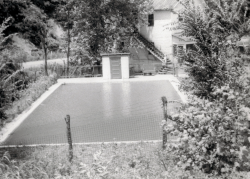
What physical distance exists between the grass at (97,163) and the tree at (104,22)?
64.1ft

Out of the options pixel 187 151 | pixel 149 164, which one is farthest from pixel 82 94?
pixel 187 151

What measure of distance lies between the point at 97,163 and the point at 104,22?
85.3ft

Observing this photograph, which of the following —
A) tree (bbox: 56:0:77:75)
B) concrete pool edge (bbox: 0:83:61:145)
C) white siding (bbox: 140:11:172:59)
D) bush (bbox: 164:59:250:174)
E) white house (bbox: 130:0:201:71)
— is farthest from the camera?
white siding (bbox: 140:11:172:59)

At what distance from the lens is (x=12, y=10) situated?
33812 millimetres

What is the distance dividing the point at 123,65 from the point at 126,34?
4753 mm

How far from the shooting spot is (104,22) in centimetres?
3130

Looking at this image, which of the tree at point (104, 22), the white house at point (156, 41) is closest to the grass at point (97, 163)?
the tree at point (104, 22)

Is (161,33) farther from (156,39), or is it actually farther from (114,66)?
(114,66)

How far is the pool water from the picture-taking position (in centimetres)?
1398

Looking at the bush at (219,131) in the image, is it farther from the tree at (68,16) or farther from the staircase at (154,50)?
the staircase at (154,50)

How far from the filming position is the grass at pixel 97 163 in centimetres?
733

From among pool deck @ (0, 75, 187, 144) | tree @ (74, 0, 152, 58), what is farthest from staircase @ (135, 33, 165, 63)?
pool deck @ (0, 75, 187, 144)

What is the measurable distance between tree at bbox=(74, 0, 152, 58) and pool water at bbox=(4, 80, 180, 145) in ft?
22.1

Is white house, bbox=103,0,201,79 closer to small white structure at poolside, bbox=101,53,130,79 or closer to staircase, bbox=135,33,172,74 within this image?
staircase, bbox=135,33,172,74
